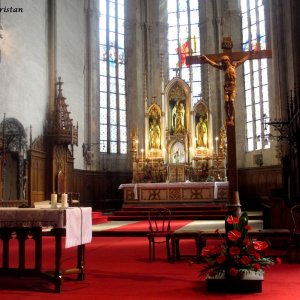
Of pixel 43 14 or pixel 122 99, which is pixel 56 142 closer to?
pixel 43 14

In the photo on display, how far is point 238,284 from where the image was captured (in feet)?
16.9

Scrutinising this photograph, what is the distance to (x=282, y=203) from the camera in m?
9.64

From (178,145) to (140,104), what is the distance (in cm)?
408

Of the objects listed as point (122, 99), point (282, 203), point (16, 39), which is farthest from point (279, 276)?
point (122, 99)

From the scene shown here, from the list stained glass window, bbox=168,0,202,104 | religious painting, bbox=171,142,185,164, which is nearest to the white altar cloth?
religious painting, bbox=171,142,185,164

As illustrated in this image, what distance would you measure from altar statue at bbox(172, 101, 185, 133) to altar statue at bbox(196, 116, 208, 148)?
0.67 m

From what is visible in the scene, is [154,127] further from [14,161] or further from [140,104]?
[14,161]

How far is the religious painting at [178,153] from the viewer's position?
65.8 ft

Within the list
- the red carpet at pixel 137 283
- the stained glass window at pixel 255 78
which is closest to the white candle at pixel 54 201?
the red carpet at pixel 137 283

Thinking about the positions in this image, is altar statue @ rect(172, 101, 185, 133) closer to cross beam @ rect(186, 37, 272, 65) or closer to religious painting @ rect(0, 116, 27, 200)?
religious painting @ rect(0, 116, 27, 200)

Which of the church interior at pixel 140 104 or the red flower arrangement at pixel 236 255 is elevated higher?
the church interior at pixel 140 104

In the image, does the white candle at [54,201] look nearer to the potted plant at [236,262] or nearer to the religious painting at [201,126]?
the potted plant at [236,262]

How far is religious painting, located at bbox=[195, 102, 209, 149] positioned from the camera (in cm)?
2019

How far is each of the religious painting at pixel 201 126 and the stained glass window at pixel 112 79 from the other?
14.2ft
